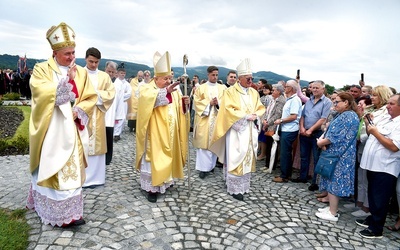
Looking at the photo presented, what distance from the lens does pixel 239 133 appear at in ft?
17.6

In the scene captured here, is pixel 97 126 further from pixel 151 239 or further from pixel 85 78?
pixel 151 239

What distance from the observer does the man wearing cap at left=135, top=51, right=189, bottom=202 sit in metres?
4.85

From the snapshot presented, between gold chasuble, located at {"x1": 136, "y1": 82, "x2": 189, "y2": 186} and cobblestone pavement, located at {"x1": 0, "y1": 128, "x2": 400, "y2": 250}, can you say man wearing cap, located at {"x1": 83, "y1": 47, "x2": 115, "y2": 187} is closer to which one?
cobblestone pavement, located at {"x1": 0, "y1": 128, "x2": 400, "y2": 250}

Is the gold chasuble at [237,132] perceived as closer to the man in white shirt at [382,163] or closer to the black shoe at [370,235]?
the man in white shirt at [382,163]

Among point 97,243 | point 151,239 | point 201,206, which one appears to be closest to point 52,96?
point 97,243

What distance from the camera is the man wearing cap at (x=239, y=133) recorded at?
5.28 m

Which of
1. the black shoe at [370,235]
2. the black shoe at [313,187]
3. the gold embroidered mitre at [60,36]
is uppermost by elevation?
the gold embroidered mitre at [60,36]

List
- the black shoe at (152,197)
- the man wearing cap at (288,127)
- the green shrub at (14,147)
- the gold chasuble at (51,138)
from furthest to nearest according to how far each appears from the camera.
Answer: the green shrub at (14,147), the man wearing cap at (288,127), the black shoe at (152,197), the gold chasuble at (51,138)

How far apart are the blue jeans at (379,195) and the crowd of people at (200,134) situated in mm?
14

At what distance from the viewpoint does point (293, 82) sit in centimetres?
639

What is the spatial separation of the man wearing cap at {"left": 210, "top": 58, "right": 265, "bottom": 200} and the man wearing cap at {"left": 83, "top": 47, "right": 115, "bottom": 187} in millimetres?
2066

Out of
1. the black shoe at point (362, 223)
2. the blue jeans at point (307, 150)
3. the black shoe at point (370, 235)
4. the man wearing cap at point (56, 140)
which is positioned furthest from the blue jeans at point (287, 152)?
the man wearing cap at point (56, 140)

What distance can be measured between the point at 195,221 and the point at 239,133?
6.02 ft

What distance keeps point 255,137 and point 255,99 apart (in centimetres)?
76
